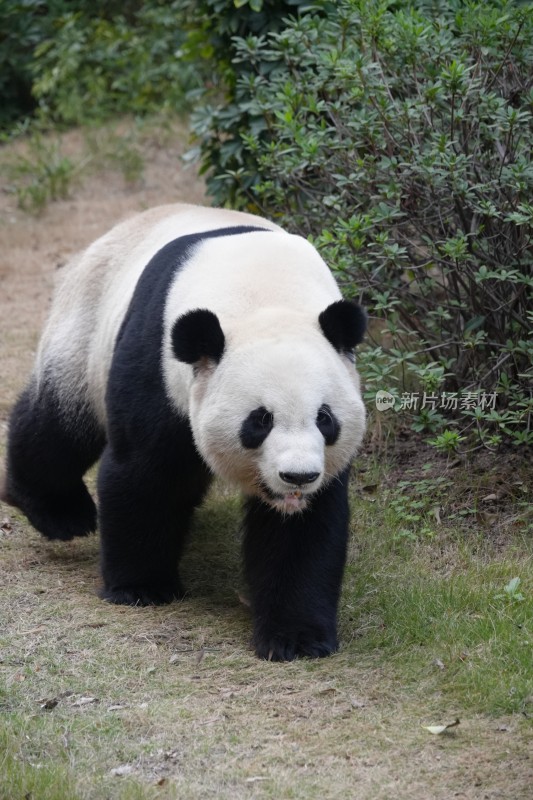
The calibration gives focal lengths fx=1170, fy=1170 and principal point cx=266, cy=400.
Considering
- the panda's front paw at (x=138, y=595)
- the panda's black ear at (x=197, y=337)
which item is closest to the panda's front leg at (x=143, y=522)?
the panda's front paw at (x=138, y=595)

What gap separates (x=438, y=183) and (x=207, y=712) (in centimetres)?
281

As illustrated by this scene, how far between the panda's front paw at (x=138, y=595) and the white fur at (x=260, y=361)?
90 centimetres

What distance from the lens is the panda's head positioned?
412 cm

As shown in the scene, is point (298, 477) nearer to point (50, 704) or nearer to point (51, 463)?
point (50, 704)

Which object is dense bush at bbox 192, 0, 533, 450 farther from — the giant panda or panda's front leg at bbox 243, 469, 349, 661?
panda's front leg at bbox 243, 469, 349, 661

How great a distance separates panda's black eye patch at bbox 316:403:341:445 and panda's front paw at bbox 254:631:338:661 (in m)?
0.89

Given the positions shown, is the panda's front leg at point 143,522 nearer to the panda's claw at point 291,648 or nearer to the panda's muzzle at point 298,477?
the panda's claw at point 291,648

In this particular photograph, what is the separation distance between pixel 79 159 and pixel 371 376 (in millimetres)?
7748

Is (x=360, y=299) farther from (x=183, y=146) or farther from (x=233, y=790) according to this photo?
(x=183, y=146)

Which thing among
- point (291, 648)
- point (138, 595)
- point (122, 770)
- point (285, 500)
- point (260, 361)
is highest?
point (260, 361)

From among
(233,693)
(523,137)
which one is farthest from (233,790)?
(523,137)

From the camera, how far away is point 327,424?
13.9ft
